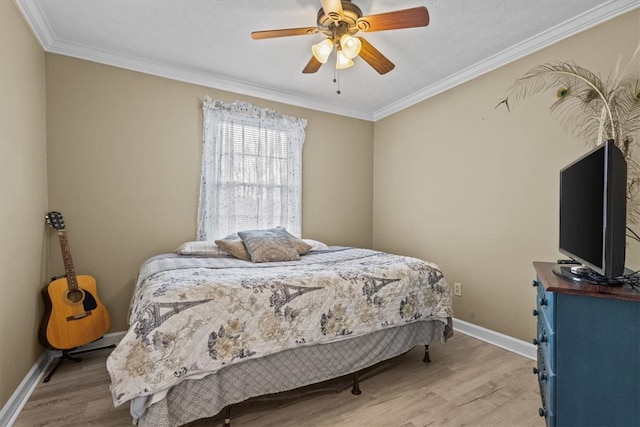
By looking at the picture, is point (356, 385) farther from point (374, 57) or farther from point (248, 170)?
point (248, 170)

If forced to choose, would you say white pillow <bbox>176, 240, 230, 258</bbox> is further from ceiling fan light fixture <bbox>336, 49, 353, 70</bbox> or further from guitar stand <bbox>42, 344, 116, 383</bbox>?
ceiling fan light fixture <bbox>336, 49, 353, 70</bbox>

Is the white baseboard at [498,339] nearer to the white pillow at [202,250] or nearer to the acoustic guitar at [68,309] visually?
the white pillow at [202,250]

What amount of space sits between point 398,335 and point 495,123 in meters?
2.05

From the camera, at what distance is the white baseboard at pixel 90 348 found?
171 cm

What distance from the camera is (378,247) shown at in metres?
4.12

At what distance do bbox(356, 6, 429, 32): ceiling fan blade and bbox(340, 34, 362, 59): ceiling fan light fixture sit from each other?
3.1 inches

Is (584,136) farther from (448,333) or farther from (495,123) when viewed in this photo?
(448,333)

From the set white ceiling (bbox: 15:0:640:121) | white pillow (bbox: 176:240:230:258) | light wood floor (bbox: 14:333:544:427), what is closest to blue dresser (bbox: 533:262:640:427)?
light wood floor (bbox: 14:333:544:427)

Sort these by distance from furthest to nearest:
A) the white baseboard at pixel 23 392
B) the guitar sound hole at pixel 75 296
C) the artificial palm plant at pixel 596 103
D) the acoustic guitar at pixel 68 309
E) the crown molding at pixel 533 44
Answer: the guitar sound hole at pixel 75 296, the acoustic guitar at pixel 68 309, the crown molding at pixel 533 44, the artificial palm plant at pixel 596 103, the white baseboard at pixel 23 392

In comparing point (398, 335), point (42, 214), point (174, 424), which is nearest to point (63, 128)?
point (42, 214)

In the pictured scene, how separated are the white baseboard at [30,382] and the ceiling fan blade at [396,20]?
9.57 ft

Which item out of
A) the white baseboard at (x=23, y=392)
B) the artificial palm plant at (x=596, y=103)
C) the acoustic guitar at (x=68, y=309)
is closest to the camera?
the white baseboard at (x=23, y=392)

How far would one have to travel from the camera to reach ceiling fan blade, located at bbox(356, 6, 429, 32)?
1.67m

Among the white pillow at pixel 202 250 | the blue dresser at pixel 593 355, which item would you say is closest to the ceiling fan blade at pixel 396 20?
the blue dresser at pixel 593 355
